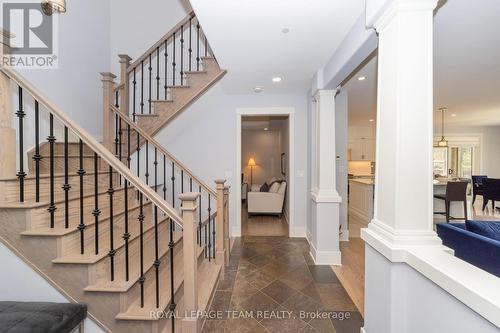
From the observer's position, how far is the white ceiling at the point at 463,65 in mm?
2133

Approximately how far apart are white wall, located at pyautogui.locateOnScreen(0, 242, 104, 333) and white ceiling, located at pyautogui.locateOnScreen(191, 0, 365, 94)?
2.38 m

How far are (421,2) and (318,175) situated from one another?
230 centimetres

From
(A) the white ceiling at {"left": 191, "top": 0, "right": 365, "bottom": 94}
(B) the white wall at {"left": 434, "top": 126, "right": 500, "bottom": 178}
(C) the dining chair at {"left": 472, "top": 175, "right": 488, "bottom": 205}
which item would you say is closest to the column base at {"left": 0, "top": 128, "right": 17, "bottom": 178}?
(A) the white ceiling at {"left": 191, "top": 0, "right": 365, "bottom": 94}

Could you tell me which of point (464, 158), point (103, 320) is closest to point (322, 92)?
point (103, 320)

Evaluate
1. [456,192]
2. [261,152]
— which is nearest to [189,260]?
[456,192]

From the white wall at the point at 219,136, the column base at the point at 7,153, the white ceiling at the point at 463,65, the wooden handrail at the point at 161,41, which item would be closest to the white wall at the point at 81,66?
the wooden handrail at the point at 161,41

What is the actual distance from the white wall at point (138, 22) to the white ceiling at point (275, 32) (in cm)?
230

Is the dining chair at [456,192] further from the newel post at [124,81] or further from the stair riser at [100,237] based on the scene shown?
the newel post at [124,81]

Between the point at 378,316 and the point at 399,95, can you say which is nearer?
the point at 399,95

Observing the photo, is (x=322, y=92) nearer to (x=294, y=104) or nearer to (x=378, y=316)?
(x=294, y=104)

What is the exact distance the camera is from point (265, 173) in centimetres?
962

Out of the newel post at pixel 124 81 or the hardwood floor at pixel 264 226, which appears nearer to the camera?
the newel post at pixel 124 81

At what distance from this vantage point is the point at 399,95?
4.73 ft

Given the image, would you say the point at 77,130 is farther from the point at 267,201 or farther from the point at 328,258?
the point at 267,201
